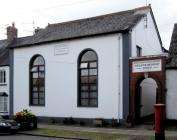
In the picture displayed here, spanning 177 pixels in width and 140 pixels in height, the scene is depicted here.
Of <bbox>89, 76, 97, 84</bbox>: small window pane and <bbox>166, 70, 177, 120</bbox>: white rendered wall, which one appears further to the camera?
<bbox>89, 76, 97, 84</bbox>: small window pane

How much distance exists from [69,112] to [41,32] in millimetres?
8909

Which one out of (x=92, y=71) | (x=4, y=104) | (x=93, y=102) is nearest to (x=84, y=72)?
(x=92, y=71)

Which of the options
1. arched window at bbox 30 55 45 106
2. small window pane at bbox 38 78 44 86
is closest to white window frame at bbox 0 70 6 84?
arched window at bbox 30 55 45 106

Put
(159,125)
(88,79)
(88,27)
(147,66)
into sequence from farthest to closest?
1. (88,27)
2. (88,79)
3. (147,66)
4. (159,125)

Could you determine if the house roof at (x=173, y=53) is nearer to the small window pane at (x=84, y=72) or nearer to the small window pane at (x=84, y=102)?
the small window pane at (x=84, y=72)

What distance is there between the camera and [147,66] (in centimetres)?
2741

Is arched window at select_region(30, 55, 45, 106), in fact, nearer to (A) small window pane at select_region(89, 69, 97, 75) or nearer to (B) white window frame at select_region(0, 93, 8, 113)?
(B) white window frame at select_region(0, 93, 8, 113)

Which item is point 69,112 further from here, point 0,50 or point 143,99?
point 0,50

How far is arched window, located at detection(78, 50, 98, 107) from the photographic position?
1192 inches

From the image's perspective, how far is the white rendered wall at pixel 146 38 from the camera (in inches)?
1163

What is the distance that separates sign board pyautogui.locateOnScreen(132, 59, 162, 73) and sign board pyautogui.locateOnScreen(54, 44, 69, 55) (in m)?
6.50

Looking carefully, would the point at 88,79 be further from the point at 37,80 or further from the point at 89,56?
the point at 37,80

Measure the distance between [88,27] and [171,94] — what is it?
30.4 ft

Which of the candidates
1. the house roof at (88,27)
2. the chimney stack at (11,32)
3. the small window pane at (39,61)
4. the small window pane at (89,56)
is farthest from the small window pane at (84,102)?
the chimney stack at (11,32)
